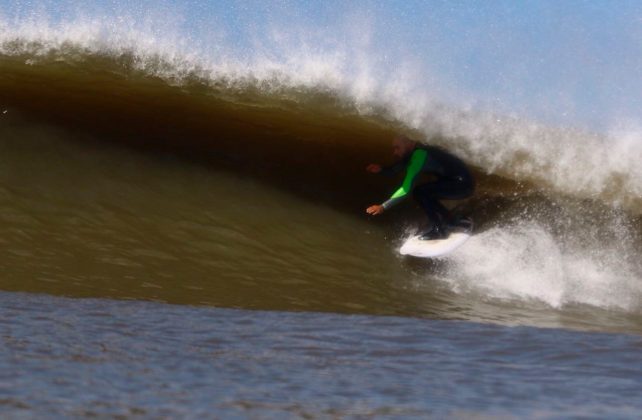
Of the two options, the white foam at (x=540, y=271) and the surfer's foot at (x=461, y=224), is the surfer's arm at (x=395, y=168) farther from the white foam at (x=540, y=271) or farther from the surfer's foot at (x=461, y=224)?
the white foam at (x=540, y=271)

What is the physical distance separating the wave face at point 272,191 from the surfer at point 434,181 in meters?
0.31

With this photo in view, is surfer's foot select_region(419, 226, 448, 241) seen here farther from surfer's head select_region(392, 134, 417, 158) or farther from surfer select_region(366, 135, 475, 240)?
surfer's head select_region(392, 134, 417, 158)

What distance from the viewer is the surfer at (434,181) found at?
845cm

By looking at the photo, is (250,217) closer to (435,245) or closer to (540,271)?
(435,245)

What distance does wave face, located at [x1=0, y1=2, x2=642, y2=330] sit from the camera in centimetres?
700

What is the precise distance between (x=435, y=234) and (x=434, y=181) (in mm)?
463

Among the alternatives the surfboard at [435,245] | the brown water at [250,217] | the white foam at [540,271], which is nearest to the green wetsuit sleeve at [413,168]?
the surfboard at [435,245]

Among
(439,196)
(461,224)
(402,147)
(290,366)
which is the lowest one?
(290,366)

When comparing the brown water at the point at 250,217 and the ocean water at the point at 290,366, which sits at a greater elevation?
the brown water at the point at 250,217

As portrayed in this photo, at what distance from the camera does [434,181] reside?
8672 millimetres

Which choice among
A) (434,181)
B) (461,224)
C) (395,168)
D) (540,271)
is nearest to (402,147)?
(395,168)

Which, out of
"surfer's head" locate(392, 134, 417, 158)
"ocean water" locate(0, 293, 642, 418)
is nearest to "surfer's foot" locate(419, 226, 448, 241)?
"surfer's head" locate(392, 134, 417, 158)

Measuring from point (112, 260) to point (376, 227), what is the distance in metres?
2.85

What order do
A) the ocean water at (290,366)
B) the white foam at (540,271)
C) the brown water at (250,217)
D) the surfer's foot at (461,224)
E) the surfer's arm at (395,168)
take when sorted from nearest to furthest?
the ocean water at (290,366) → the brown water at (250,217) → the white foam at (540,271) → the surfer's arm at (395,168) → the surfer's foot at (461,224)
